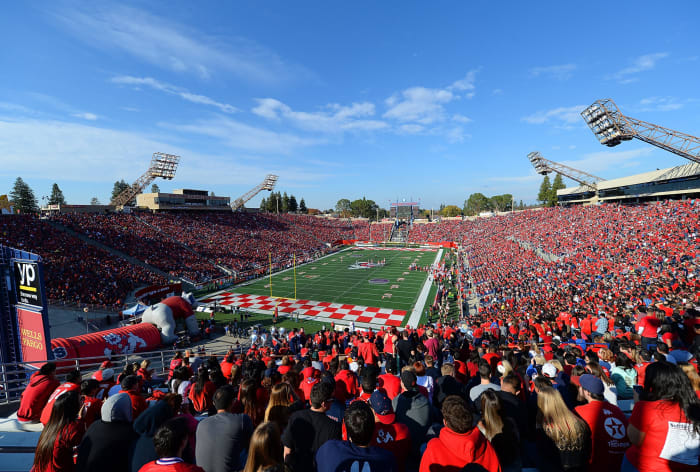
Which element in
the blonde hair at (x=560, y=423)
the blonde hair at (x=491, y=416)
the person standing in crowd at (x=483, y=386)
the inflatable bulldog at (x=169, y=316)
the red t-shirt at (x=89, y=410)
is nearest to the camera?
the blonde hair at (x=560, y=423)

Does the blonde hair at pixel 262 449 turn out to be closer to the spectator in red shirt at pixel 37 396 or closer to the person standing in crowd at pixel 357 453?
the person standing in crowd at pixel 357 453

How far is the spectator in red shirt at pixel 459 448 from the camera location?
7.58 ft

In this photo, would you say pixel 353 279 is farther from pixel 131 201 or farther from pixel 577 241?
pixel 131 201

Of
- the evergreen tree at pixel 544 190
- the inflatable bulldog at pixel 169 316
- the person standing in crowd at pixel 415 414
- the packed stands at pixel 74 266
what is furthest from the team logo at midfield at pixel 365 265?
the evergreen tree at pixel 544 190

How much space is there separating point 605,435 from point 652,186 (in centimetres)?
4843

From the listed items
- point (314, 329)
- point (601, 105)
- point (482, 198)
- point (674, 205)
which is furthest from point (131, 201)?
point (482, 198)

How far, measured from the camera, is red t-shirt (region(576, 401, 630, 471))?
276 cm

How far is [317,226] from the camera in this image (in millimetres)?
74250

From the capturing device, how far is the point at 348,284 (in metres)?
33.4

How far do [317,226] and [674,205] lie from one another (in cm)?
5929

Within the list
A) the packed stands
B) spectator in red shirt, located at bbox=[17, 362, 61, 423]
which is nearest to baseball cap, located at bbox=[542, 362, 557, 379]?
spectator in red shirt, located at bbox=[17, 362, 61, 423]

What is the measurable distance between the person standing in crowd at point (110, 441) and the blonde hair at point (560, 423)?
378 centimetres

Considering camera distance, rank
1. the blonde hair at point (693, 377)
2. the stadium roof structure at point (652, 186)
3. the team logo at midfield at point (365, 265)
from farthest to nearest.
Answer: the team logo at midfield at point (365, 265) → the stadium roof structure at point (652, 186) → the blonde hair at point (693, 377)

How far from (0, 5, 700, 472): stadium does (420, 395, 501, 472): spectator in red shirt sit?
17mm
